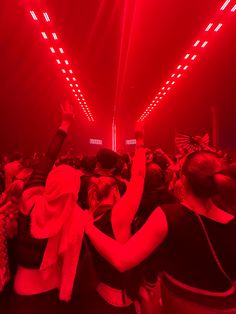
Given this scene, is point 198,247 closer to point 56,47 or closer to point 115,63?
point 56,47

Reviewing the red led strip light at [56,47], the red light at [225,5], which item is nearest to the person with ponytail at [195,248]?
the red light at [225,5]

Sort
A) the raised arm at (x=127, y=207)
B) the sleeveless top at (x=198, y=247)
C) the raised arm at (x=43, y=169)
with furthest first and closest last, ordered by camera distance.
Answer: the raised arm at (x=43, y=169), the raised arm at (x=127, y=207), the sleeveless top at (x=198, y=247)

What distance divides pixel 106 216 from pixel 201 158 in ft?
2.42

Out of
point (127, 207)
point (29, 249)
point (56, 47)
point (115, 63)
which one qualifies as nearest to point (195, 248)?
point (127, 207)

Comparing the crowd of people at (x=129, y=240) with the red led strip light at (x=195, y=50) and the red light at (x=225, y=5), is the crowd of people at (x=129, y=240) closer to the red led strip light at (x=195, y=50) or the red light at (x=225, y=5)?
the red led strip light at (x=195, y=50)

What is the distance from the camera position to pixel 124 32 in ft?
29.0

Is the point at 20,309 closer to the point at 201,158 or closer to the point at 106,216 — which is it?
the point at 106,216

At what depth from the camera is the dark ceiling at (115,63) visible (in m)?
7.31

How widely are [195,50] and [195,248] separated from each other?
9648 millimetres

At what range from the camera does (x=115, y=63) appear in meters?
11.8

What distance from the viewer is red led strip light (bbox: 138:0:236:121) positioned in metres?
7.03

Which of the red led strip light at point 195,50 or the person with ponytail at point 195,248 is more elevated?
the red led strip light at point 195,50

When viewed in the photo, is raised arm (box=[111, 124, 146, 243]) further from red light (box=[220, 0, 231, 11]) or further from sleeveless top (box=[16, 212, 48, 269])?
red light (box=[220, 0, 231, 11])

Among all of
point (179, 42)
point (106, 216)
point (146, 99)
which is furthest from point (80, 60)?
point (106, 216)
